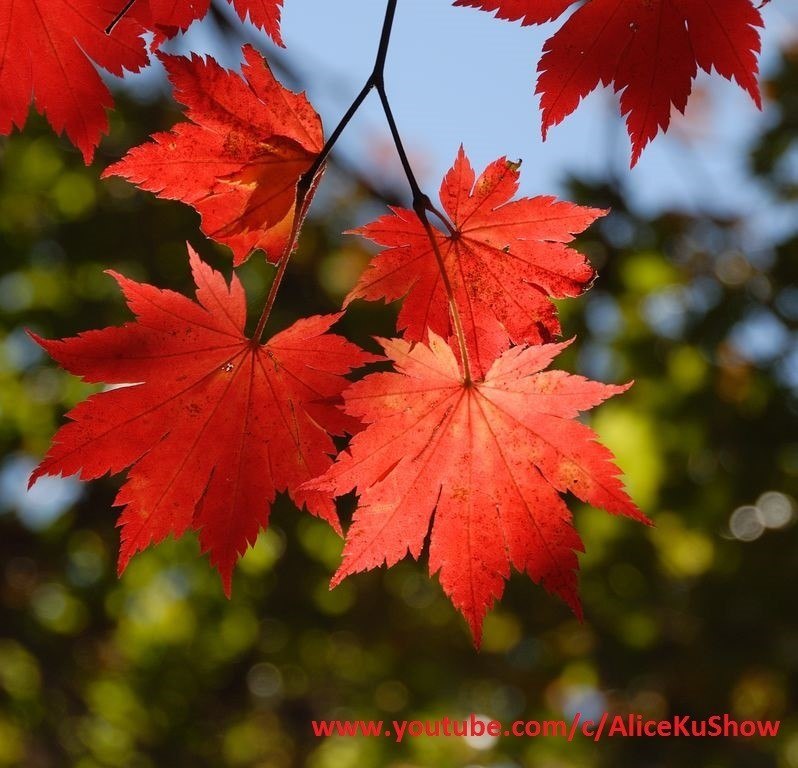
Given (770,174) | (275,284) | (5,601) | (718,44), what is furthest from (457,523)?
(5,601)

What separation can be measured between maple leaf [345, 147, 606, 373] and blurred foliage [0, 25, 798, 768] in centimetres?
411

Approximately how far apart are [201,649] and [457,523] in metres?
5.14

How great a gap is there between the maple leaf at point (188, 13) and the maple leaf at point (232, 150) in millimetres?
58

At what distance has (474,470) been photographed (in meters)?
1.16

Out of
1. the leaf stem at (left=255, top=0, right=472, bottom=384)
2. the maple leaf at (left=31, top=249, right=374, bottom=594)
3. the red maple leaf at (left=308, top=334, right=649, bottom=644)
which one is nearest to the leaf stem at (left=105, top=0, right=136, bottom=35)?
the leaf stem at (left=255, top=0, right=472, bottom=384)

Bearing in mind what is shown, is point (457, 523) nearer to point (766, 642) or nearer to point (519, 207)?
point (519, 207)

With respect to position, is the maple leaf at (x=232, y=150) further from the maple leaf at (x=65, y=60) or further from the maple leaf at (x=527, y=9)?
the maple leaf at (x=527, y=9)

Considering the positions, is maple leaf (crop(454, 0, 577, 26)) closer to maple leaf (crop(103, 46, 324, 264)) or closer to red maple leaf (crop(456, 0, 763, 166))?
red maple leaf (crop(456, 0, 763, 166))

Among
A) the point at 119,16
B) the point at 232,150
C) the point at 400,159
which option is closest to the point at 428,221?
the point at 400,159

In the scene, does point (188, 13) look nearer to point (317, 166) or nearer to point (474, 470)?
point (317, 166)

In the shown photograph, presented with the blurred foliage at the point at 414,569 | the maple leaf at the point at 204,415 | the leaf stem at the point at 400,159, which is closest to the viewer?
the leaf stem at the point at 400,159

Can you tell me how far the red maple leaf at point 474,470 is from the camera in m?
1.05

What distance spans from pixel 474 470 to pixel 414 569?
4.67 m

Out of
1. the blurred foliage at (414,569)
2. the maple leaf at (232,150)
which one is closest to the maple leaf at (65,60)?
the maple leaf at (232,150)
